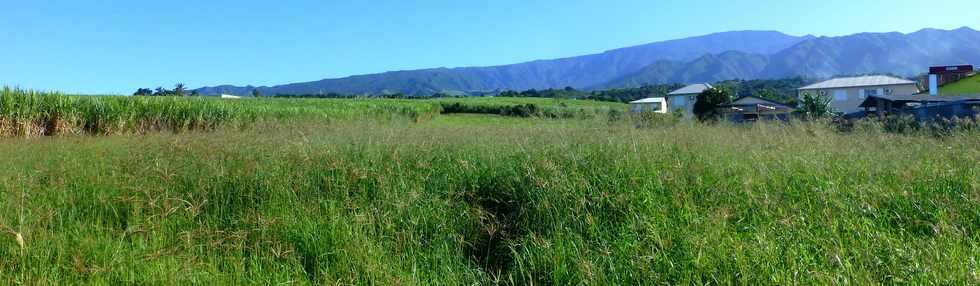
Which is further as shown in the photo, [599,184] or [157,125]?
[157,125]

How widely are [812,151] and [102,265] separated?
5.51 metres

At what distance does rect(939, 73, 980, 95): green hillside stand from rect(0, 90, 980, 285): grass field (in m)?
39.0

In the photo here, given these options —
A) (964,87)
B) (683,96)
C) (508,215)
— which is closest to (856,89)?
(683,96)

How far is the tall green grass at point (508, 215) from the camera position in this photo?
252cm

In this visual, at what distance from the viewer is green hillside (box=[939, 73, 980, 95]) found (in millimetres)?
33125

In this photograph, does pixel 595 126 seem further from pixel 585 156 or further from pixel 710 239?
pixel 710 239

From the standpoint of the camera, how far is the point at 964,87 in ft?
112

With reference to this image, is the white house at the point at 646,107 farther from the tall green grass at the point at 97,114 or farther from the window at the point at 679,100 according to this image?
the window at the point at 679,100

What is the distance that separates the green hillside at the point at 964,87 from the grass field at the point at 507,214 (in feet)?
128

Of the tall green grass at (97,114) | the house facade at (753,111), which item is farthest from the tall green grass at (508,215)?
the tall green grass at (97,114)

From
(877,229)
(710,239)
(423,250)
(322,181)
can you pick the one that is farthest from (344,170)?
(877,229)

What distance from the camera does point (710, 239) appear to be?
8.52 feet

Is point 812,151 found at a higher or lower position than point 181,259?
higher

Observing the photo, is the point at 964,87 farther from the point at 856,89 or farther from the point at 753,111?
the point at 856,89
